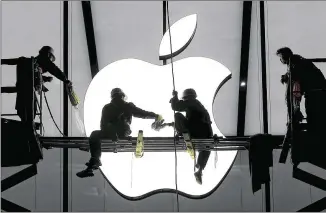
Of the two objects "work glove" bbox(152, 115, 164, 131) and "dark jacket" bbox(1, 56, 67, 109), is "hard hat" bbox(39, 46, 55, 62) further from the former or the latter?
"work glove" bbox(152, 115, 164, 131)

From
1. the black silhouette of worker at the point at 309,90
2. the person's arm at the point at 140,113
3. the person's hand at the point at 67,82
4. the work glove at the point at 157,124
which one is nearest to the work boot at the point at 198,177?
the work glove at the point at 157,124

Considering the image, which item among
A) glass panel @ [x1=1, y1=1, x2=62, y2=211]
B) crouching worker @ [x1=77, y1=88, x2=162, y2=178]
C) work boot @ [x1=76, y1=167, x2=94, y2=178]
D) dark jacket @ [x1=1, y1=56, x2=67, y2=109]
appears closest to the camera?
dark jacket @ [x1=1, y1=56, x2=67, y2=109]

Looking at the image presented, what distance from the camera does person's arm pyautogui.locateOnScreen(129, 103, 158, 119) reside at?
729 cm

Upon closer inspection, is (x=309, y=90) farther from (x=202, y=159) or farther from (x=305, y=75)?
(x=202, y=159)

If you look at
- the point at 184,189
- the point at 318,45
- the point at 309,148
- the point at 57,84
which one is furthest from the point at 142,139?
the point at 318,45

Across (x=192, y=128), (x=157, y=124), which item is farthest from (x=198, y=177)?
(x=157, y=124)

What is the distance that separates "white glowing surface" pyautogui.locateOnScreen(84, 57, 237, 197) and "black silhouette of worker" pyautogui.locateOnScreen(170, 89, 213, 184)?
42 cm

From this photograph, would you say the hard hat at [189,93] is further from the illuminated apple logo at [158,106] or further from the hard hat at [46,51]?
the hard hat at [46,51]

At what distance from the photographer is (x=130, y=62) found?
27.2 feet

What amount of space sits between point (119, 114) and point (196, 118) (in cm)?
98

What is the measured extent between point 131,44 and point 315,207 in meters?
4.25

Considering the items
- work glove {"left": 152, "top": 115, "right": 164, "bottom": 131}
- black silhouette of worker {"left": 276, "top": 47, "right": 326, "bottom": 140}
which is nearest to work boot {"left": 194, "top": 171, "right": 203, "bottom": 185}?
work glove {"left": 152, "top": 115, "right": 164, "bottom": 131}

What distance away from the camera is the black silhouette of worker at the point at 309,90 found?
6.25m

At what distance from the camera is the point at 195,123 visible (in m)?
7.18
